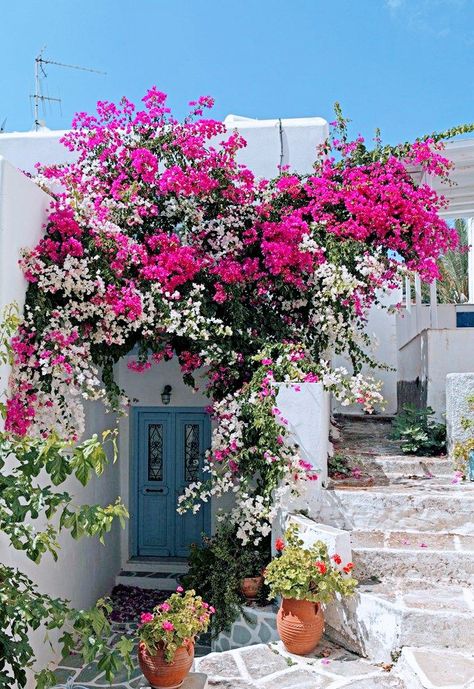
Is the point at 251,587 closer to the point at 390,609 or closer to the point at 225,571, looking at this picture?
the point at 225,571

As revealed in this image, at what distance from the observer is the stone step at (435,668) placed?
4.21 metres

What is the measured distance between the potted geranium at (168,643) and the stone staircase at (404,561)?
1306 millimetres

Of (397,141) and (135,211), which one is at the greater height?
(397,141)

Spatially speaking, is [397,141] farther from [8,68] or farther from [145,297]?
[8,68]

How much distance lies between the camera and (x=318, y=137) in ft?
28.6

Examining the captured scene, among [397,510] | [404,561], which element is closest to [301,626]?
[404,561]

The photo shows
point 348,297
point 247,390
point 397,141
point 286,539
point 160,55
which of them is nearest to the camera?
point 286,539

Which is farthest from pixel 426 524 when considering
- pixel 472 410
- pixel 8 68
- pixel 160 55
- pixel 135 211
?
pixel 8 68

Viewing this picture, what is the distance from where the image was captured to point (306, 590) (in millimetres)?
5254

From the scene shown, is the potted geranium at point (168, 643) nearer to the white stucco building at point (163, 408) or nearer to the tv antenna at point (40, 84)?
the white stucco building at point (163, 408)

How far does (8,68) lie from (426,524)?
8409 mm

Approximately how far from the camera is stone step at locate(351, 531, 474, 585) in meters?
5.55

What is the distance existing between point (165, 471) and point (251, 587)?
13.0ft

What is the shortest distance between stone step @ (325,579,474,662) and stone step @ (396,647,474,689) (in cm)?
11
